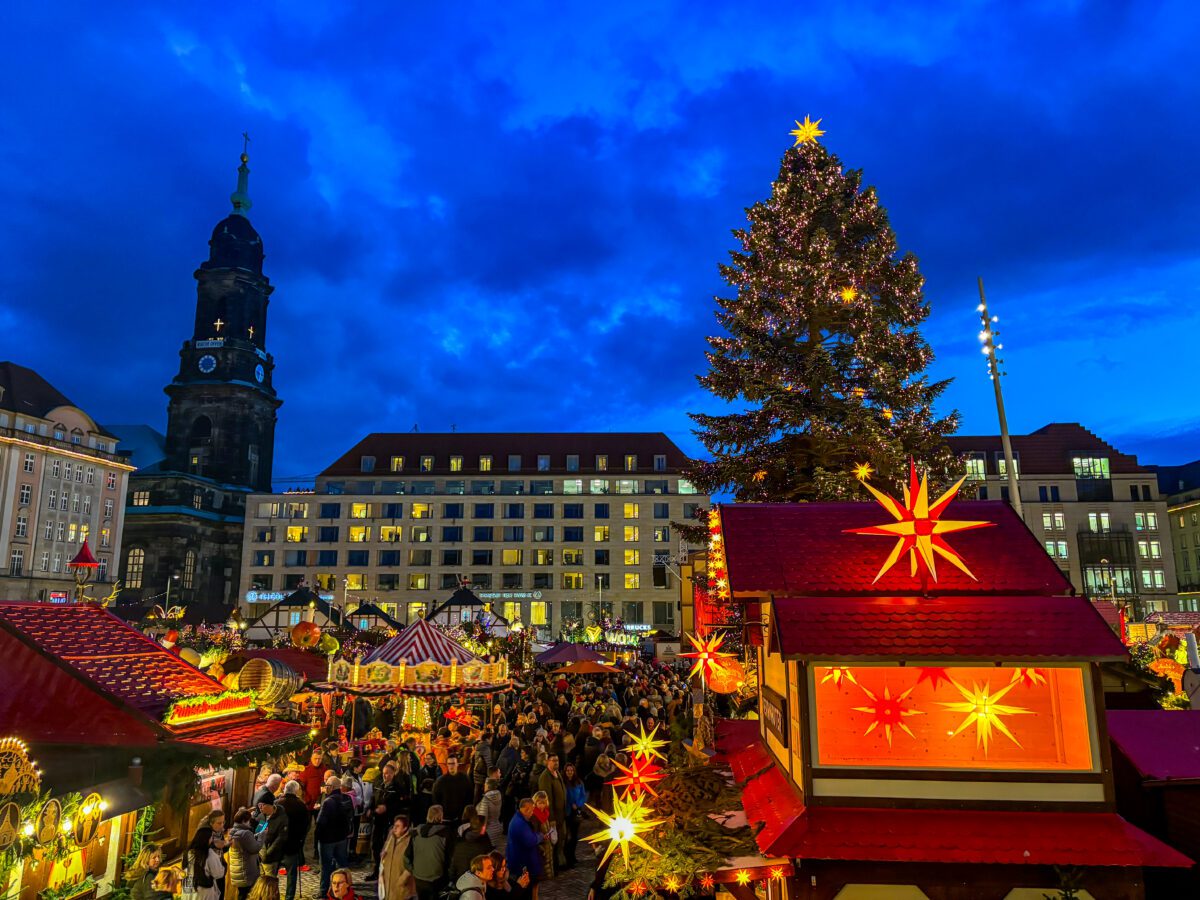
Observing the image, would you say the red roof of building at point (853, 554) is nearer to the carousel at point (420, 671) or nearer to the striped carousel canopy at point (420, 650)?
the carousel at point (420, 671)

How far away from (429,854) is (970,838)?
20.1ft

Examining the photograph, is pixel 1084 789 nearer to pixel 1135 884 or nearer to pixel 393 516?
pixel 1135 884

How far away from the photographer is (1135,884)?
6906 millimetres

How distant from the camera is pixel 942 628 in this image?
765 centimetres

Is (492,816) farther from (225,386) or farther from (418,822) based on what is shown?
(225,386)

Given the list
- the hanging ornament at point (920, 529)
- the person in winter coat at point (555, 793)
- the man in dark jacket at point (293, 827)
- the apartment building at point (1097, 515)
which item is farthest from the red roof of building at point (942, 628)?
the apartment building at point (1097, 515)

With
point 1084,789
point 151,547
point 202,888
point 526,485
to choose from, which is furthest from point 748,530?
point 151,547

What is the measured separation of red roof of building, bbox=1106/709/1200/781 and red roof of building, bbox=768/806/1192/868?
1714mm

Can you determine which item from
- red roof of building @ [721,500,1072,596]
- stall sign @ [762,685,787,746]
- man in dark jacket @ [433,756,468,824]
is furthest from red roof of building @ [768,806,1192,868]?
man in dark jacket @ [433,756,468,824]

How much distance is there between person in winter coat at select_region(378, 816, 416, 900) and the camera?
31.2 ft

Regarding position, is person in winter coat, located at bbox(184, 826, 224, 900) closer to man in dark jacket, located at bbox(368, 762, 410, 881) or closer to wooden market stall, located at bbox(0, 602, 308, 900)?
wooden market stall, located at bbox(0, 602, 308, 900)

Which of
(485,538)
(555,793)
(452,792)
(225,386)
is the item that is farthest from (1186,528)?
(225,386)

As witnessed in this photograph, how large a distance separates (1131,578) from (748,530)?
75292 mm

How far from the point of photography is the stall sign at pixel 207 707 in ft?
28.6
